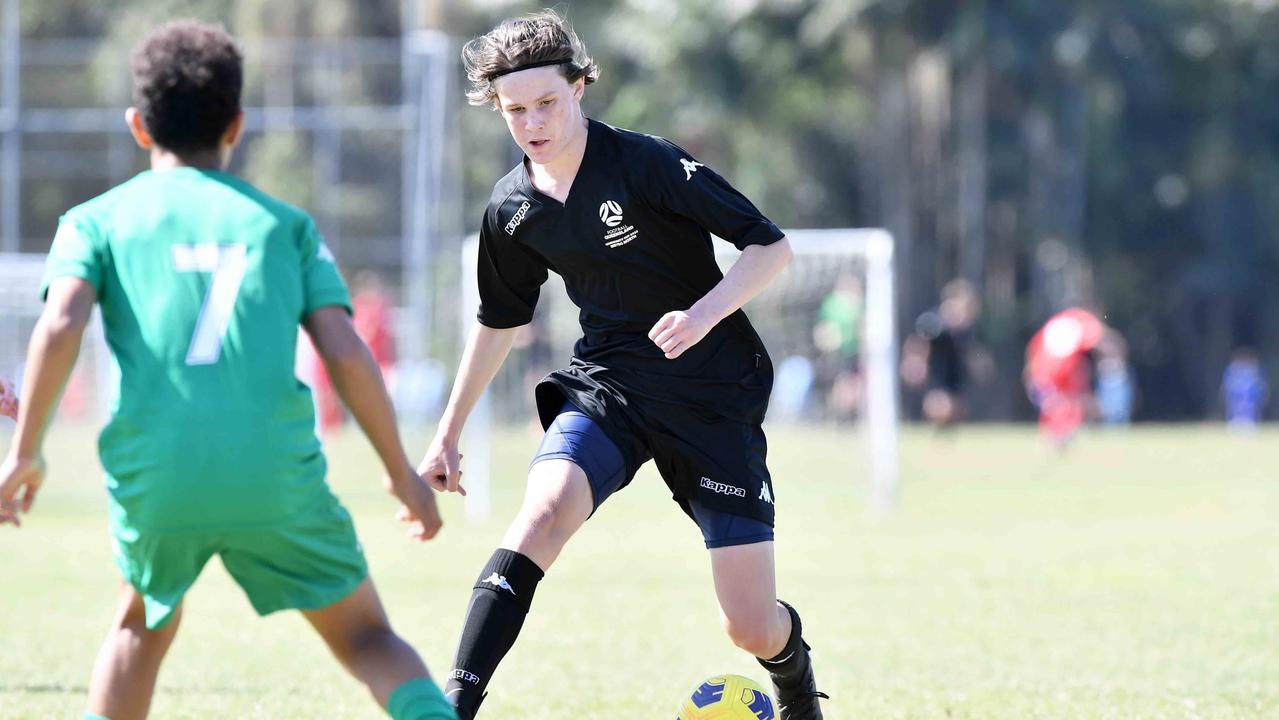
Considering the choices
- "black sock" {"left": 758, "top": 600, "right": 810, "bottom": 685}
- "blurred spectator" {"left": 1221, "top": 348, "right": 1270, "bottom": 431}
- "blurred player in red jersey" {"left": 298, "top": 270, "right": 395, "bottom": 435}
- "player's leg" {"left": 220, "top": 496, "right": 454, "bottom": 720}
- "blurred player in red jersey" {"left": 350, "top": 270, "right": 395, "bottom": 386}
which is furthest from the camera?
"blurred spectator" {"left": 1221, "top": 348, "right": 1270, "bottom": 431}

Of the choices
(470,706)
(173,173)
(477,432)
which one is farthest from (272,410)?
(477,432)

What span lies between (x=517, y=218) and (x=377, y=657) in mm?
1574

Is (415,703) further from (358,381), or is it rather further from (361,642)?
(358,381)

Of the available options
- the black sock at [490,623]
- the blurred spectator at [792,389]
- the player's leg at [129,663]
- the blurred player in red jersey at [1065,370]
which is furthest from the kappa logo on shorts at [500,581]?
the blurred player in red jersey at [1065,370]

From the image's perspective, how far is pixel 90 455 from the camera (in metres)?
16.2

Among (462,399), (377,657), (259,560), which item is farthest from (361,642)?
(462,399)

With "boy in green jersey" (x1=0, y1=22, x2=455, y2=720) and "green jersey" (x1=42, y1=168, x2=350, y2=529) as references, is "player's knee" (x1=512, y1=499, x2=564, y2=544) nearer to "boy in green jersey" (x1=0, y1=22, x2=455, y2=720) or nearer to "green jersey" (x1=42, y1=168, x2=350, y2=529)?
"boy in green jersey" (x1=0, y1=22, x2=455, y2=720)

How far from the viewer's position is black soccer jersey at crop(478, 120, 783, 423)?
15.3 ft

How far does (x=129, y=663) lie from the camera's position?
3.52 m

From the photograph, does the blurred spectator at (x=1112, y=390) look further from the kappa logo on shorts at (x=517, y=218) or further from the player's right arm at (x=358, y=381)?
the player's right arm at (x=358, y=381)

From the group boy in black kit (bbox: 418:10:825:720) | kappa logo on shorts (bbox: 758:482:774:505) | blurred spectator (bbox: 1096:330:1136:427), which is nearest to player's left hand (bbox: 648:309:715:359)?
boy in black kit (bbox: 418:10:825:720)

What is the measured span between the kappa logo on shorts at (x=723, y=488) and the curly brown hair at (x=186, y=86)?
5.65 ft

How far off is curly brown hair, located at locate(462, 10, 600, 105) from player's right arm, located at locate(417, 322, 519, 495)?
688mm

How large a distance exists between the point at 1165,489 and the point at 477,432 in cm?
713
